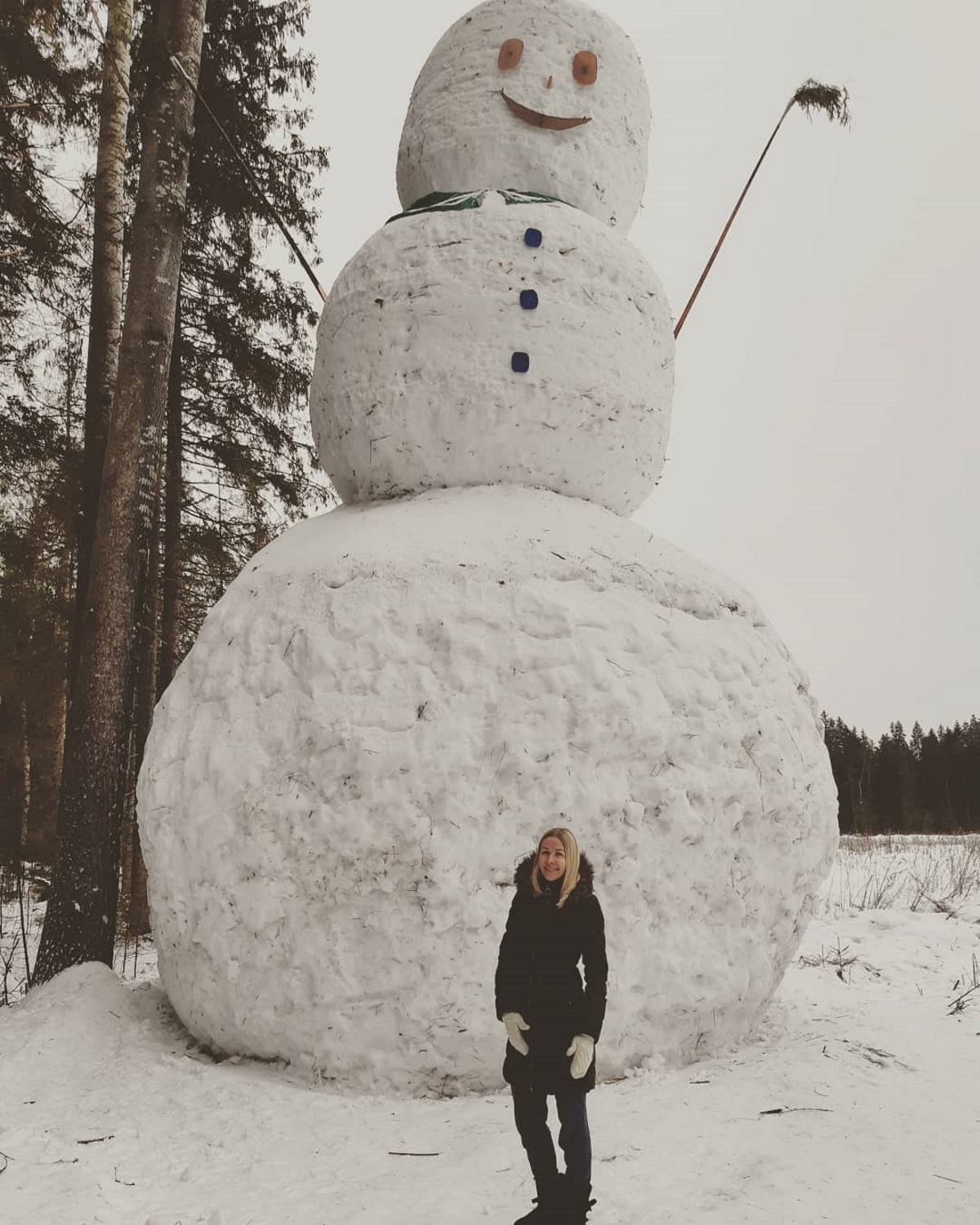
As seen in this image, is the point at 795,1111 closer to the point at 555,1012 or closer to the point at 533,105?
the point at 555,1012

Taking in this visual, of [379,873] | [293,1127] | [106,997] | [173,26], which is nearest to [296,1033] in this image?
[293,1127]

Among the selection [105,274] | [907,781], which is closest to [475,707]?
[105,274]

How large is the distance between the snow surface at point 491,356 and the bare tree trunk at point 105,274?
88.9 inches

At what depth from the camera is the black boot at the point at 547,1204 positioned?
2.14 m

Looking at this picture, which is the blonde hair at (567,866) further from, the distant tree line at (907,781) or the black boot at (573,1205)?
the distant tree line at (907,781)

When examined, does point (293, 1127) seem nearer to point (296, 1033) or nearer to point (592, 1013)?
point (296, 1033)

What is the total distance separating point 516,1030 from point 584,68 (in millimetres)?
4519

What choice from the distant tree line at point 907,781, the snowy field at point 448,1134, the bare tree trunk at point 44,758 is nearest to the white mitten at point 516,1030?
the snowy field at point 448,1134

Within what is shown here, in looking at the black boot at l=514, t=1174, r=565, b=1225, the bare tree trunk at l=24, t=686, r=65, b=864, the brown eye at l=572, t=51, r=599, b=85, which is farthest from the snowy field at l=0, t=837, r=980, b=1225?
the bare tree trunk at l=24, t=686, r=65, b=864

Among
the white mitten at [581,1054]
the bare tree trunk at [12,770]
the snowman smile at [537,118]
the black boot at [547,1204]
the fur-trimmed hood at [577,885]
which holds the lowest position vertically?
the black boot at [547,1204]

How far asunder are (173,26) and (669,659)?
17.5ft

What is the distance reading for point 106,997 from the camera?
4121 millimetres

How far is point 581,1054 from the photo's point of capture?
203 centimetres

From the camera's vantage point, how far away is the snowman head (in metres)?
4.44
